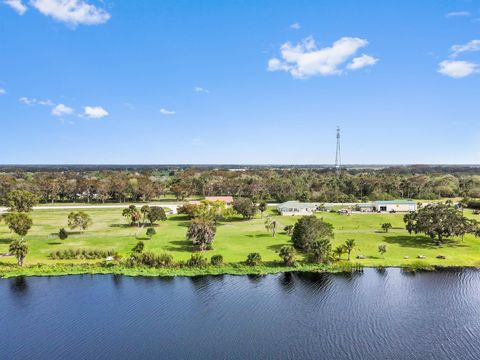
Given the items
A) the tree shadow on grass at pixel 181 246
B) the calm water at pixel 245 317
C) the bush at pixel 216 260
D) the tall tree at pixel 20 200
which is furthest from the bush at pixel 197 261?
the tall tree at pixel 20 200

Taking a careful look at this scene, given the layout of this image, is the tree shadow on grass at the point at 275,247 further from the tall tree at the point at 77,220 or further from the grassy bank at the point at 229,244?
the tall tree at the point at 77,220

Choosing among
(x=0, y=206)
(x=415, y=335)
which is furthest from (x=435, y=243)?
(x=0, y=206)

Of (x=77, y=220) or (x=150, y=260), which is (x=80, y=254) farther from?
(x=77, y=220)

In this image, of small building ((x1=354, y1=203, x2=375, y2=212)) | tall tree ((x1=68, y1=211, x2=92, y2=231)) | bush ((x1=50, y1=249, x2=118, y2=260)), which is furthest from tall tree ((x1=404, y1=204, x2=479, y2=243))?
tall tree ((x1=68, y1=211, x2=92, y2=231))

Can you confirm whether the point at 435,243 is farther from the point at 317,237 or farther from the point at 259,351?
the point at 259,351

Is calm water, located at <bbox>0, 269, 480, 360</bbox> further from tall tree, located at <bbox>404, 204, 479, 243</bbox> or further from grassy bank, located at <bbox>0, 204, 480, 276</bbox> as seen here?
tall tree, located at <bbox>404, 204, 479, 243</bbox>

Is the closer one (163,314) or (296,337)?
(296,337)
